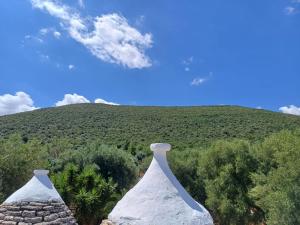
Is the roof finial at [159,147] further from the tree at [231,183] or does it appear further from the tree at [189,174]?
the tree at [189,174]

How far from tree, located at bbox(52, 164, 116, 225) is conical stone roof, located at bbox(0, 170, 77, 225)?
26.4 ft

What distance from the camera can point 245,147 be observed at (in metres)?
25.8

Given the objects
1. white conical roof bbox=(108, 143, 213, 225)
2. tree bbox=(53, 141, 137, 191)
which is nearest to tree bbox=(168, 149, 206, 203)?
tree bbox=(53, 141, 137, 191)

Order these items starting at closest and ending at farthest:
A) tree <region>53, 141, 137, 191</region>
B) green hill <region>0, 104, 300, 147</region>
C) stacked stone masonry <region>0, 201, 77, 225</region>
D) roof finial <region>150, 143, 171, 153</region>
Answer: roof finial <region>150, 143, 171, 153</region>
stacked stone masonry <region>0, 201, 77, 225</region>
tree <region>53, 141, 137, 191</region>
green hill <region>0, 104, 300, 147</region>

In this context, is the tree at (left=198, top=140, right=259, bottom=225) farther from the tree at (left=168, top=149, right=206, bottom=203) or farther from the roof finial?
the roof finial

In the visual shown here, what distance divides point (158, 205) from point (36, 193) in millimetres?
3887

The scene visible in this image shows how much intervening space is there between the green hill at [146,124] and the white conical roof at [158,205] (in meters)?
46.6

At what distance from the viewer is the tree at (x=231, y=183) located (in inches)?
952

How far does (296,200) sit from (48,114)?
64536 mm

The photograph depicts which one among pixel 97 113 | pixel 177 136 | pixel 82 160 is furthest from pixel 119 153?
pixel 97 113

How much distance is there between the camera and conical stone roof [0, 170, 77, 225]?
1070 cm

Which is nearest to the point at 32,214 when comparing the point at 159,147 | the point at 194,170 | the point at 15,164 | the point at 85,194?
the point at 159,147

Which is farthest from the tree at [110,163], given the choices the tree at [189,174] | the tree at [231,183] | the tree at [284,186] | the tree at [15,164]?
the tree at [284,186]

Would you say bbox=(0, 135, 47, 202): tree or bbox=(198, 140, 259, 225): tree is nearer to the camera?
bbox=(0, 135, 47, 202): tree
